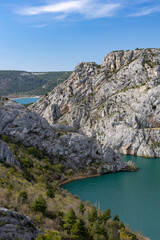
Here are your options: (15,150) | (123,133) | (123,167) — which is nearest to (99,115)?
(123,133)

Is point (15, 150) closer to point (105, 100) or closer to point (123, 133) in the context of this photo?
point (123, 133)

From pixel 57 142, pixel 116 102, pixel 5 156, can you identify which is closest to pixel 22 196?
pixel 5 156

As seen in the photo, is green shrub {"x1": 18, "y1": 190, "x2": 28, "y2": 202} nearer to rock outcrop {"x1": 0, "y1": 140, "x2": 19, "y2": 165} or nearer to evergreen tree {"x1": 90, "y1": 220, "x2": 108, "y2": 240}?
evergreen tree {"x1": 90, "y1": 220, "x2": 108, "y2": 240}

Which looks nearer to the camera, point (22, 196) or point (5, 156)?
point (22, 196)

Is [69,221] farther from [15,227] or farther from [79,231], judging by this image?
[15,227]

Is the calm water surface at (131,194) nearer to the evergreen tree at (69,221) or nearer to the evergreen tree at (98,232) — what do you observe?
the evergreen tree at (98,232)

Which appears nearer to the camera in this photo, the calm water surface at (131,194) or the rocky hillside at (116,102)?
the calm water surface at (131,194)

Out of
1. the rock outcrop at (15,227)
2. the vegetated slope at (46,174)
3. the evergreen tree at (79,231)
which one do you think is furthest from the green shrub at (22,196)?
the evergreen tree at (79,231)
